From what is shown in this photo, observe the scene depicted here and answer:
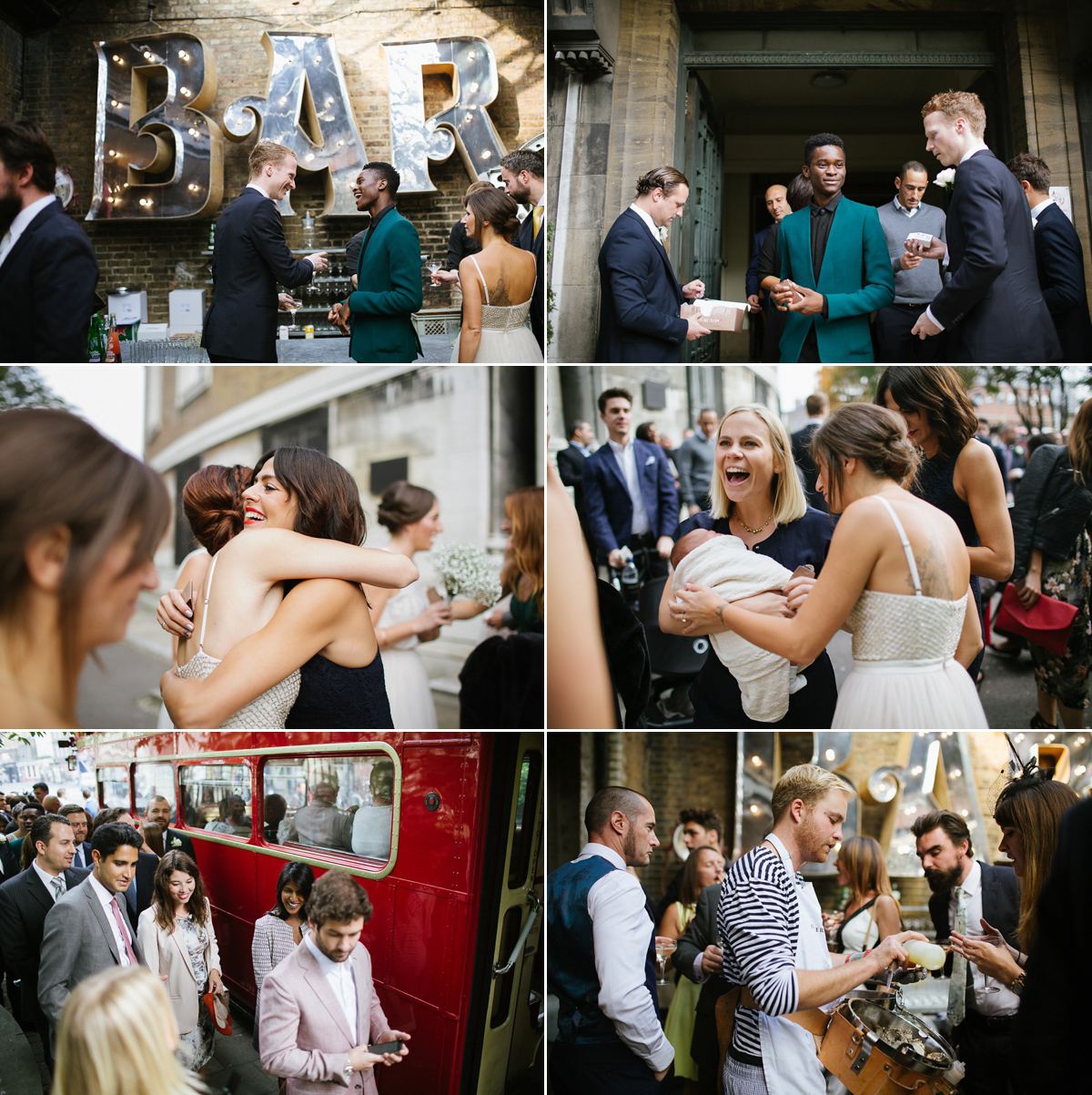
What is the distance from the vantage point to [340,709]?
2.97m

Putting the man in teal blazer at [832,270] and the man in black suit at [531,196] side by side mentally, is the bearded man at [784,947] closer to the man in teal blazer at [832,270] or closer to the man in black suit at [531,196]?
the man in teal blazer at [832,270]

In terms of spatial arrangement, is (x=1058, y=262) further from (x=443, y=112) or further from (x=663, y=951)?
(x=663, y=951)

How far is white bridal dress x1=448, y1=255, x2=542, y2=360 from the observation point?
127 inches

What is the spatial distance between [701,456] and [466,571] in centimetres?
88

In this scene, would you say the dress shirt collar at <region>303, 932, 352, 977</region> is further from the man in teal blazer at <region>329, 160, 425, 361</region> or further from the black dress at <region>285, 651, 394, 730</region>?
the man in teal blazer at <region>329, 160, 425, 361</region>

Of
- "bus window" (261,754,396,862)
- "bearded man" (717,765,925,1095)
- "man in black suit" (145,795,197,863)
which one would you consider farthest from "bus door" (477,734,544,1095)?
"man in black suit" (145,795,197,863)

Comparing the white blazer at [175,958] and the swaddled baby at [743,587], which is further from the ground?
the swaddled baby at [743,587]

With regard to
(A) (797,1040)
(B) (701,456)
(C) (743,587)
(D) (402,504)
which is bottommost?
(A) (797,1040)

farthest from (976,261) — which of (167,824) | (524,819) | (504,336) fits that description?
(167,824)

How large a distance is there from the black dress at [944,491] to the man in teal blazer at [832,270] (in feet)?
1.64

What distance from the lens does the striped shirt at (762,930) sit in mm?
2619

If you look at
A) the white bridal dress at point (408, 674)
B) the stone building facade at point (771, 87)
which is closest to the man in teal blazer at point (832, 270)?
the stone building facade at point (771, 87)

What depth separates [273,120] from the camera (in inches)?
132

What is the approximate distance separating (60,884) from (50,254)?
85.1 inches
